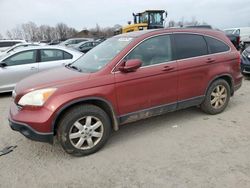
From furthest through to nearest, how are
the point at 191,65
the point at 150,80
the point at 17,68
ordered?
the point at 17,68, the point at 191,65, the point at 150,80

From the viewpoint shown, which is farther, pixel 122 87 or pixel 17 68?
pixel 17 68

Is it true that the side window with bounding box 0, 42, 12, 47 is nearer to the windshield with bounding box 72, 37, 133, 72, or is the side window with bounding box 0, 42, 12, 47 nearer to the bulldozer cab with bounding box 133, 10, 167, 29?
the bulldozer cab with bounding box 133, 10, 167, 29

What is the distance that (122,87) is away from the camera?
3500mm

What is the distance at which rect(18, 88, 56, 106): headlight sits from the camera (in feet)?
10.2

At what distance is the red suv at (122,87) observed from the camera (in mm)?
3168

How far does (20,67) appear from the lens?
6691 millimetres

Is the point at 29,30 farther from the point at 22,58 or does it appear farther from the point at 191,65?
the point at 191,65

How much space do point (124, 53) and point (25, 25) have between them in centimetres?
6235

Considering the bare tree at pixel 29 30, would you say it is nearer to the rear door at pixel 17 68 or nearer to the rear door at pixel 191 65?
the rear door at pixel 17 68

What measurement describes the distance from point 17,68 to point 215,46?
17.0 ft

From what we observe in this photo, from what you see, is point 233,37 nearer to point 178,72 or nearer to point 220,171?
point 178,72

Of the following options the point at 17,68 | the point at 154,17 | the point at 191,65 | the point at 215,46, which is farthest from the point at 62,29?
the point at 191,65

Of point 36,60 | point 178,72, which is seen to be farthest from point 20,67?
point 178,72

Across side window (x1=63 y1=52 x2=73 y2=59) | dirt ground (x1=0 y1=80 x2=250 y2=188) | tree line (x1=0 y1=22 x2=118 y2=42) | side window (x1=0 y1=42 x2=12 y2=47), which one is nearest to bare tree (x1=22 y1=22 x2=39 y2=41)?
tree line (x1=0 y1=22 x2=118 y2=42)
